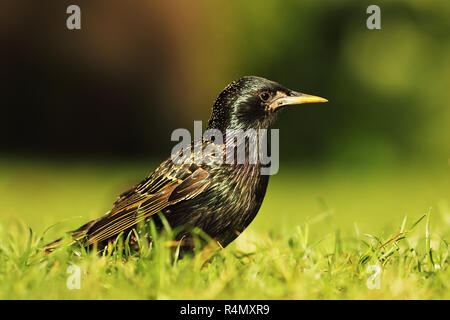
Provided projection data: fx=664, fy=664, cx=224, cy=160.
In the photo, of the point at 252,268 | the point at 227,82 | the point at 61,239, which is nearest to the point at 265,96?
the point at 252,268

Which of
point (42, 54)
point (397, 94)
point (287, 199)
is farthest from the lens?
point (42, 54)

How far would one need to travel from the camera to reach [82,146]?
1251 cm

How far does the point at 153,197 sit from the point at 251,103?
0.75 metres

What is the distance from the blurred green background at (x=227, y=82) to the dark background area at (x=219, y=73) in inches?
0.8

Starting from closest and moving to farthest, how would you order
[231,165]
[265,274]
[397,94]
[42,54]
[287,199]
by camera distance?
[265,274], [231,165], [287,199], [397,94], [42,54]

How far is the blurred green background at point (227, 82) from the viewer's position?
427 inches

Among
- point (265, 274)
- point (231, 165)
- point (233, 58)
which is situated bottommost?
point (265, 274)

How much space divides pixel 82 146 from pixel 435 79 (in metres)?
6.46

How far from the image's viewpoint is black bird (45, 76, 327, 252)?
3328 mm

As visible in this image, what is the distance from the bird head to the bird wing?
38 cm

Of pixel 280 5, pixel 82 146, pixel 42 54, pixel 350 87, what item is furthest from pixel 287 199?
pixel 42 54

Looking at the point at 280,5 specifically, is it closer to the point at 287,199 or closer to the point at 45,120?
the point at 287,199

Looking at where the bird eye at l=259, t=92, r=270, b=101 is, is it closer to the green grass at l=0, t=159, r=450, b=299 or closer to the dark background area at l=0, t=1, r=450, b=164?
the green grass at l=0, t=159, r=450, b=299

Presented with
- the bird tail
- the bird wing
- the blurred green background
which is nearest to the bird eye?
the bird wing
